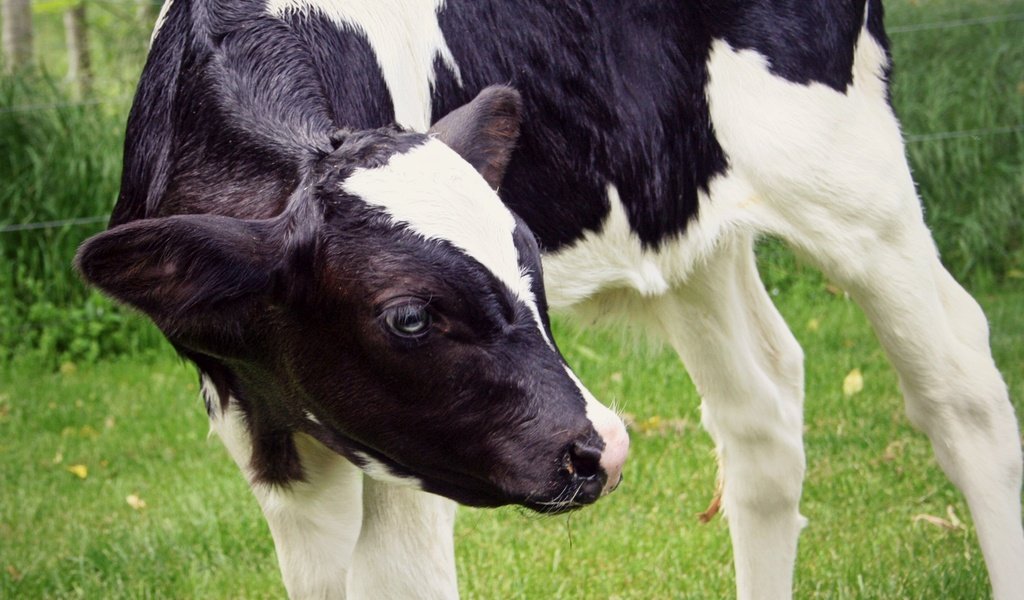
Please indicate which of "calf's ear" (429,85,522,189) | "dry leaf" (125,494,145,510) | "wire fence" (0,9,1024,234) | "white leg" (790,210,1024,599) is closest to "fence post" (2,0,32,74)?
"wire fence" (0,9,1024,234)

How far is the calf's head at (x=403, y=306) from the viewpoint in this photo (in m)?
2.26

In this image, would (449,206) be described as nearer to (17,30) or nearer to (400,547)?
(400,547)

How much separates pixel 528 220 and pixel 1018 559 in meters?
1.54

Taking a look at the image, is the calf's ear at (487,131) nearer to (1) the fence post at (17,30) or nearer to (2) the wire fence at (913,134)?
(2) the wire fence at (913,134)

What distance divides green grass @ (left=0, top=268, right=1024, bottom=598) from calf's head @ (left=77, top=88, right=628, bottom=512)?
1.13 meters

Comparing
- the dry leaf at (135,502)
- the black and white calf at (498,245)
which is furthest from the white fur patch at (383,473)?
the dry leaf at (135,502)

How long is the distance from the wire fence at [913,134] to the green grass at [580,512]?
0.78 metres

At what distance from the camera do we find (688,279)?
149 inches

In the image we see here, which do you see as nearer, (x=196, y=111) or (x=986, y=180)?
(x=196, y=111)

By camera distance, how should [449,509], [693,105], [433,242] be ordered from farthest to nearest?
[693,105] < [449,509] < [433,242]

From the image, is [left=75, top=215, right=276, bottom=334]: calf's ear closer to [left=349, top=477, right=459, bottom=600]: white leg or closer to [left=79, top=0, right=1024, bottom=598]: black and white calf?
[left=79, top=0, right=1024, bottom=598]: black and white calf

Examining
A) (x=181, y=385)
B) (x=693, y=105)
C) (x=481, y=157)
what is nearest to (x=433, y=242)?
(x=481, y=157)

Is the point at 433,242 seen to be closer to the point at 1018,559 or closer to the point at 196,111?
the point at 196,111

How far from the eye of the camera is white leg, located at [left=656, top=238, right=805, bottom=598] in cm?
385
